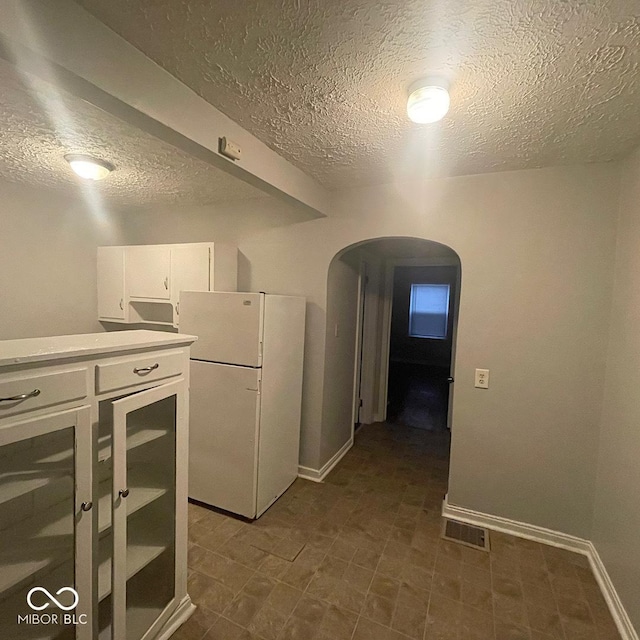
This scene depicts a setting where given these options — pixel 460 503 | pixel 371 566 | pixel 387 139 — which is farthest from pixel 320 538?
pixel 387 139

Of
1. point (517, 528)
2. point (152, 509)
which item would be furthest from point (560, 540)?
point (152, 509)

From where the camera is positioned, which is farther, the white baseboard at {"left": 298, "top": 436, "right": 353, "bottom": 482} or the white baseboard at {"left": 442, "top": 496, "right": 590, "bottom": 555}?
the white baseboard at {"left": 298, "top": 436, "right": 353, "bottom": 482}

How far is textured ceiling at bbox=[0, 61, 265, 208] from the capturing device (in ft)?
5.02

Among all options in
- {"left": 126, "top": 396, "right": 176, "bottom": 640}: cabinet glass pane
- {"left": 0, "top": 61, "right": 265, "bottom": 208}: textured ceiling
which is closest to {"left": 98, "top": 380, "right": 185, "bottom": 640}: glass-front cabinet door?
{"left": 126, "top": 396, "right": 176, "bottom": 640}: cabinet glass pane

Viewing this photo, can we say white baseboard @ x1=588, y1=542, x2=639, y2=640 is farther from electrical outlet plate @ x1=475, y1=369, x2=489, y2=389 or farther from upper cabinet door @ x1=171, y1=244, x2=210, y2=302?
upper cabinet door @ x1=171, y1=244, x2=210, y2=302

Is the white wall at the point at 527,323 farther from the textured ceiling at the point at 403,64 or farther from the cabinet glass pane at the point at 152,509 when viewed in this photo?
the cabinet glass pane at the point at 152,509

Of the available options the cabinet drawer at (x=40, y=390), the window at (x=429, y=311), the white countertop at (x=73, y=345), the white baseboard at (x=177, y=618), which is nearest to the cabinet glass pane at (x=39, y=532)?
the cabinet drawer at (x=40, y=390)

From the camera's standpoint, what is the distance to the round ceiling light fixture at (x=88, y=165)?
2113 mm

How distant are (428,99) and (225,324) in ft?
5.61

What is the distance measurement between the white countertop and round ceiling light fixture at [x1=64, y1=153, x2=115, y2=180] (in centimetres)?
143

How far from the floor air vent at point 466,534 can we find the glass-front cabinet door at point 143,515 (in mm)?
1739

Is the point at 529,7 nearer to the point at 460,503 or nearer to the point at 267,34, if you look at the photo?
the point at 267,34

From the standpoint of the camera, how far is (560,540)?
2.13m

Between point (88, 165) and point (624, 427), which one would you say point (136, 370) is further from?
point (624, 427)
